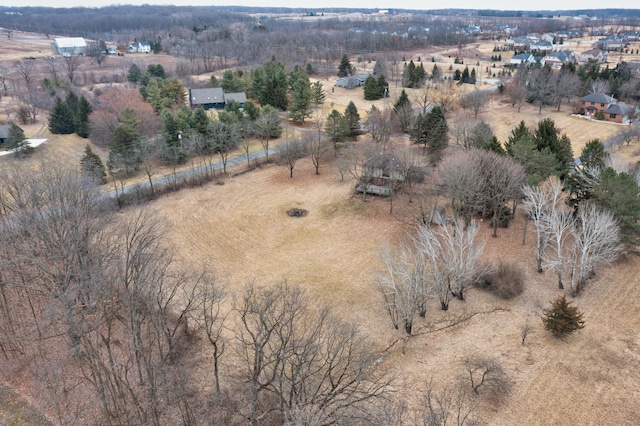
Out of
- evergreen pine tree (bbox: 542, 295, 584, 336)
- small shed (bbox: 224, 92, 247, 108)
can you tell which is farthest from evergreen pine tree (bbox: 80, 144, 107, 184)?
evergreen pine tree (bbox: 542, 295, 584, 336)

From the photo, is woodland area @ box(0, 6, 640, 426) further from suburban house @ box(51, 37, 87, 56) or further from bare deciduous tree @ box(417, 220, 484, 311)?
suburban house @ box(51, 37, 87, 56)

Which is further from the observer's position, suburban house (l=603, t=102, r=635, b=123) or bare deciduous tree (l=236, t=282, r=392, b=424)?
suburban house (l=603, t=102, r=635, b=123)

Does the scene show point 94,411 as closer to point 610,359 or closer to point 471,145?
point 610,359

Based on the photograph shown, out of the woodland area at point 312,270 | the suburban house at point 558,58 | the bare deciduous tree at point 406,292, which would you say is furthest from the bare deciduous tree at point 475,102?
the suburban house at point 558,58

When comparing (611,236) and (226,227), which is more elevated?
(611,236)

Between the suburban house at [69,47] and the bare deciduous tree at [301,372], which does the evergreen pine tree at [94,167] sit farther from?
the suburban house at [69,47]

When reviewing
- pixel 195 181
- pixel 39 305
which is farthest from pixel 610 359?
pixel 195 181
